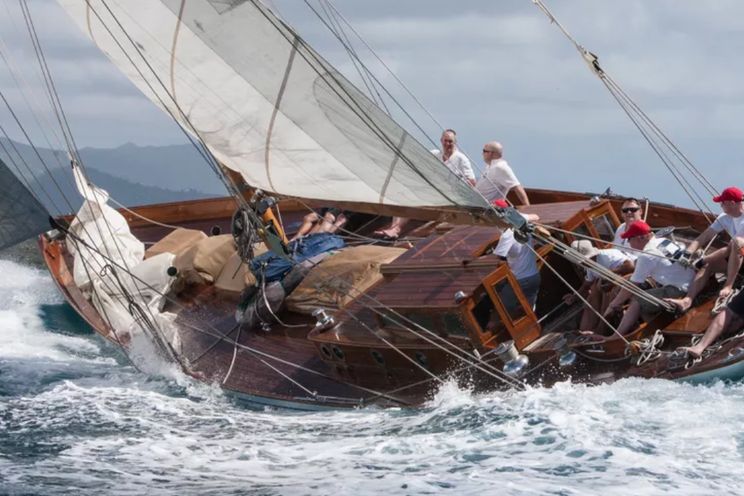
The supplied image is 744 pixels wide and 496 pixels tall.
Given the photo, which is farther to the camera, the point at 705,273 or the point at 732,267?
the point at 705,273

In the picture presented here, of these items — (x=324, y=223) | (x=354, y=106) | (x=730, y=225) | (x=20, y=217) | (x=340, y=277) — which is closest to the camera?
(x=354, y=106)

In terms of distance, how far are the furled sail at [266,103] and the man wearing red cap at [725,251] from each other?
6.91 ft

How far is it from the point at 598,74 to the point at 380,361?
4.06m

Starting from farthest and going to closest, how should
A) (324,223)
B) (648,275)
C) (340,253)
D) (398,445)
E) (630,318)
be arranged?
(324,223), (340,253), (648,275), (630,318), (398,445)

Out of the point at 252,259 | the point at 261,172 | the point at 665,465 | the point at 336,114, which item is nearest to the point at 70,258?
the point at 252,259

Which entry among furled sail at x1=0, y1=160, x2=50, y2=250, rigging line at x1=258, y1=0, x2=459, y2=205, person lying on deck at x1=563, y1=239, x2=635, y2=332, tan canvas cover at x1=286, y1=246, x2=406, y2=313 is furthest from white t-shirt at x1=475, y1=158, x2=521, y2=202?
furled sail at x1=0, y1=160, x2=50, y2=250

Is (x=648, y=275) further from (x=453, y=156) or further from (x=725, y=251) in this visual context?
(x=453, y=156)

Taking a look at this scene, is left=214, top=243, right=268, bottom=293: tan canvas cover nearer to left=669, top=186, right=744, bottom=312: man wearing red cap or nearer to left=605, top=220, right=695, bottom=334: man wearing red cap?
left=605, top=220, right=695, bottom=334: man wearing red cap

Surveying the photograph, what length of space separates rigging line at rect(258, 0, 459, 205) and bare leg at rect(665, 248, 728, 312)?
218 cm

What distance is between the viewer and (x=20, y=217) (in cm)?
1307

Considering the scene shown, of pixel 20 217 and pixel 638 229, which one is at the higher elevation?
pixel 20 217

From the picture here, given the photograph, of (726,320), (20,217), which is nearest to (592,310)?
(726,320)

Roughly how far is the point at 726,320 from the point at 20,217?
6.74 m

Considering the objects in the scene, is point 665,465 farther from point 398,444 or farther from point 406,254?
point 406,254
